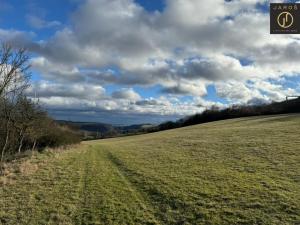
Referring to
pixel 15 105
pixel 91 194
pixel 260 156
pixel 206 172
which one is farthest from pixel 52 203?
pixel 15 105

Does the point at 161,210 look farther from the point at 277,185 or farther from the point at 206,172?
the point at 206,172

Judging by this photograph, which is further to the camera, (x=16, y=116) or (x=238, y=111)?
(x=238, y=111)

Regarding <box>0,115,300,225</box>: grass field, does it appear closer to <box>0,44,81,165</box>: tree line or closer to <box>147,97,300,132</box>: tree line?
<box>0,44,81,165</box>: tree line

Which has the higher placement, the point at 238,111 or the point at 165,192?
the point at 238,111

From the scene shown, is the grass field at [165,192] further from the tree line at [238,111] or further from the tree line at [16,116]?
the tree line at [238,111]

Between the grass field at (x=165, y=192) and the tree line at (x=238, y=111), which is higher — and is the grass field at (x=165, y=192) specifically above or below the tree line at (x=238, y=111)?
below

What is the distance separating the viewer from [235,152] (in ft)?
101

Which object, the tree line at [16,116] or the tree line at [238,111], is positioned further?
the tree line at [238,111]

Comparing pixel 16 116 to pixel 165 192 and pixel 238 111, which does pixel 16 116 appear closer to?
pixel 165 192

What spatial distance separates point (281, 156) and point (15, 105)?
23.3 metres

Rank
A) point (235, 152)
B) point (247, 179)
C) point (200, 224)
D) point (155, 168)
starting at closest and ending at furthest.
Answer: point (200, 224) < point (247, 179) < point (155, 168) < point (235, 152)

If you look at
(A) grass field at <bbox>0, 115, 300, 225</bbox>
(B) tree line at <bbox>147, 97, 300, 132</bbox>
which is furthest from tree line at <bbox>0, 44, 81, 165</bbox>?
(B) tree line at <bbox>147, 97, 300, 132</bbox>

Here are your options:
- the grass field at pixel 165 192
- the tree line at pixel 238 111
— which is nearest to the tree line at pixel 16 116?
the grass field at pixel 165 192

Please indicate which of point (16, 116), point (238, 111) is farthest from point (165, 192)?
point (238, 111)
